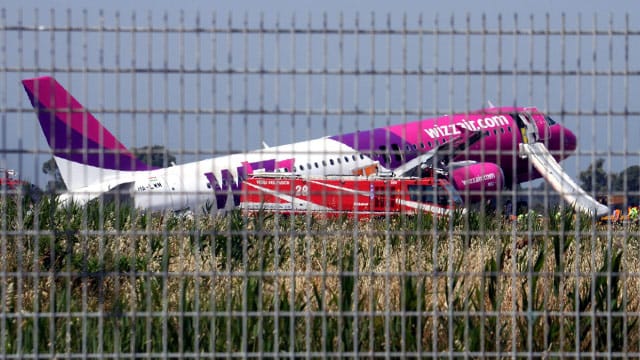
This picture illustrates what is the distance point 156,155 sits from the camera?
5.45 m

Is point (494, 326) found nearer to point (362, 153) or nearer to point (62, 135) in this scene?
point (362, 153)

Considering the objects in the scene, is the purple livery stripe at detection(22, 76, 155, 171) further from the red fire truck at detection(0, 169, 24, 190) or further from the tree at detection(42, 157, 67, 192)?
the red fire truck at detection(0, 169, 24, 190)

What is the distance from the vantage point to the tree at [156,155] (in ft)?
17.7

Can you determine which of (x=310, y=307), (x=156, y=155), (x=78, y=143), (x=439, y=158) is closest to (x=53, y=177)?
(x=78, y=143)

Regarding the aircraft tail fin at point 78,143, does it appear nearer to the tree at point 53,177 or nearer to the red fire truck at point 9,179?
the tree at point 53,177

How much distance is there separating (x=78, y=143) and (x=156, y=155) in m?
0.63

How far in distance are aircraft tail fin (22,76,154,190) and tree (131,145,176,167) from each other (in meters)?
0.07

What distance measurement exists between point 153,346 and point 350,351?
1202mm

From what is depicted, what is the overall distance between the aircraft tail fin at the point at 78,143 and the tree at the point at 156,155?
68mm

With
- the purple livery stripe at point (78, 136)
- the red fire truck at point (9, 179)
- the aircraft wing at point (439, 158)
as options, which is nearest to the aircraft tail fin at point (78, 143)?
the purple livery stripe at point (78, 136)

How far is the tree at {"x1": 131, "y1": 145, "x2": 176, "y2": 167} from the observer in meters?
5.39

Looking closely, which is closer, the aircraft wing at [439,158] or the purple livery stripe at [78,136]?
the purple livery stripe at [78,136]

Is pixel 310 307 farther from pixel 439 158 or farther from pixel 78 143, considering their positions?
pixel 78 143

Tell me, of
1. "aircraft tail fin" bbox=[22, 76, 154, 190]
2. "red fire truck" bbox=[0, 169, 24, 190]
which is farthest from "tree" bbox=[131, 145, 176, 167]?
"red fire truck" bbox=[0, 169, 24, 190]
